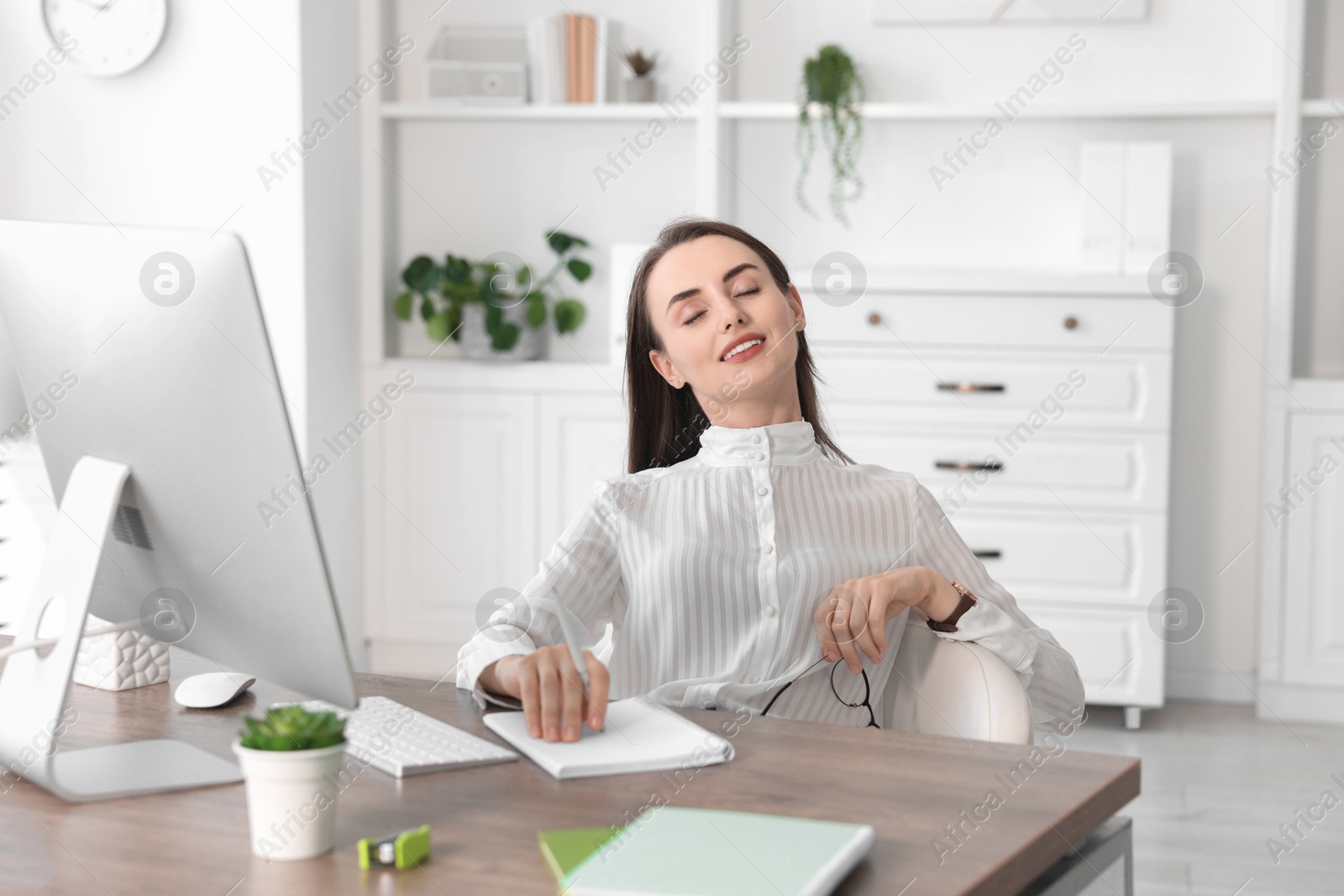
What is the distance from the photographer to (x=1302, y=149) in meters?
3.39

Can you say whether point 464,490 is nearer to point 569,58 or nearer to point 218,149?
point 218,149

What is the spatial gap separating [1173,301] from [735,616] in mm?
2127

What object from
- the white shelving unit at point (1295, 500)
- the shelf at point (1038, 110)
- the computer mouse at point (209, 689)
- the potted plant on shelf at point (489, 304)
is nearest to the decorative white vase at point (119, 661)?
the computer mouse at point (209, 689)

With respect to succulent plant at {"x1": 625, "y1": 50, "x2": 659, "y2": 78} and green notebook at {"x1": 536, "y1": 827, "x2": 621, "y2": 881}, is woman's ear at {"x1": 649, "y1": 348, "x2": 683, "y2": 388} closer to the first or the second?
green notebook at {"x1": 536, "y1": 827, "x2": 621, "y2": 881}

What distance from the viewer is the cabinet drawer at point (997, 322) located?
317 centimetres

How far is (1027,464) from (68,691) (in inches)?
105

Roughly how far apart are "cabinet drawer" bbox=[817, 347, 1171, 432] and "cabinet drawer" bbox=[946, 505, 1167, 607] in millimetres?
239

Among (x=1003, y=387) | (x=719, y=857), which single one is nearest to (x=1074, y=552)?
(x=1003, y=387)

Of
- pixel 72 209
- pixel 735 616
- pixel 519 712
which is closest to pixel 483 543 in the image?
pixel 72 209

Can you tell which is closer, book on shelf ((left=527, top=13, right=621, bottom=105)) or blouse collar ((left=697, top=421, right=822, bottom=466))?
blouse collar ((left=697, top=421, right=822, bottom=466))

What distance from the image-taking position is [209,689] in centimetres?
120

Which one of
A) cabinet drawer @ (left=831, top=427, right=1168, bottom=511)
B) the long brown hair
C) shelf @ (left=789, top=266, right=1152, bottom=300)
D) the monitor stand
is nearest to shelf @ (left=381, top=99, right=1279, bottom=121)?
shelf @ (left=789, top=266, right=1152, bottom=300)

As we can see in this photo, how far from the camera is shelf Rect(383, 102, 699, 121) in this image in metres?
3.64

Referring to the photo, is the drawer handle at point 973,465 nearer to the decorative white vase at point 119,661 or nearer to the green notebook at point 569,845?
the decorative white vase at point 119,661
